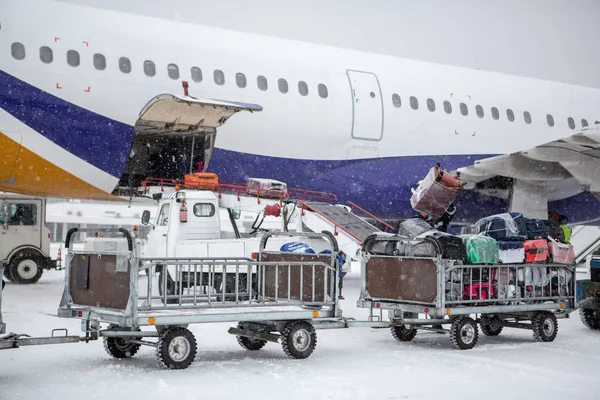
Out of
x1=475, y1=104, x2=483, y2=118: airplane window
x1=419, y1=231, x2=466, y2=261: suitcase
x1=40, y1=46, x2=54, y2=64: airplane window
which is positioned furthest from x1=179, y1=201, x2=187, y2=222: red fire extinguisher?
x1=475, y1=104, x2=483, y2=118: airplane window

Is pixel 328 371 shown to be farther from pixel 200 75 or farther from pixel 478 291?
pixel 200 75

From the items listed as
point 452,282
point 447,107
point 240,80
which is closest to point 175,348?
point 452,282

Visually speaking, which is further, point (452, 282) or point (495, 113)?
point (495, 113)

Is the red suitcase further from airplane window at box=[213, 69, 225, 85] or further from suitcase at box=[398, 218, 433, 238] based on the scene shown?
airplane window at box=[213, 69, 225, 85]

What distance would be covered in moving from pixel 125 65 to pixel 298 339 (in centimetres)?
830

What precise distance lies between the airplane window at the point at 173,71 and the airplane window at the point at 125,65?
797 millimetres

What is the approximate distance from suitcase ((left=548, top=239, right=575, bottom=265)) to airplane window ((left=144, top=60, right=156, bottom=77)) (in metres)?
8.31

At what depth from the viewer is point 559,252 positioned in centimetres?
1073

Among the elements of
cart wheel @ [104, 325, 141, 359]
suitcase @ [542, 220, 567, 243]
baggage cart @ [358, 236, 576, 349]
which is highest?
suitcase @ [542, 220, 567, 243]

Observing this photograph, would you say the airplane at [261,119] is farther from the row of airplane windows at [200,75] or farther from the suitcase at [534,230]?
the suitcase at [534,230]

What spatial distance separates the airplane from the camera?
14.6 meters

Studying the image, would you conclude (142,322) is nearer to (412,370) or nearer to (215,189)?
(412,370)

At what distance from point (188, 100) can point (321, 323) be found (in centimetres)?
637

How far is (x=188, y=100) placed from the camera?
14.1 meters
